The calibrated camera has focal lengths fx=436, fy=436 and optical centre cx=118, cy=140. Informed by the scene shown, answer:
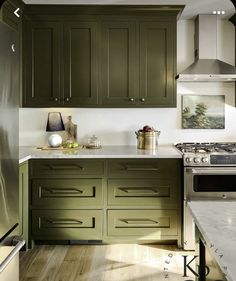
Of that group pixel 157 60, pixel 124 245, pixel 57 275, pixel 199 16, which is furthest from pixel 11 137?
pixel 199 16

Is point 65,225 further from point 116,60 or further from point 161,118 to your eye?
point 116,60

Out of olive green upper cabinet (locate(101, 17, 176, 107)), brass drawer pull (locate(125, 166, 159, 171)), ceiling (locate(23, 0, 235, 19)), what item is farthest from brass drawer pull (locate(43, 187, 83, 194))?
ceiling (locate(23, 0, 235, 19))

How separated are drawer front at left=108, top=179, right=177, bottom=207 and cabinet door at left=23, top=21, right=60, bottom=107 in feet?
3.69

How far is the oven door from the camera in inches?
155

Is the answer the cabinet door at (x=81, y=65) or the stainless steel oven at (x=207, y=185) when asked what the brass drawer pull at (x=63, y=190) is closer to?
the cabinet door at (x=81, y=65)

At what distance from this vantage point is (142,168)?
4.07 meters

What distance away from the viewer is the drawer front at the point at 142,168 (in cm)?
405

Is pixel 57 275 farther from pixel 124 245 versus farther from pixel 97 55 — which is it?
pixel 97 55

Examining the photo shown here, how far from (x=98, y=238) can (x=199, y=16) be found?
2508 millimetres

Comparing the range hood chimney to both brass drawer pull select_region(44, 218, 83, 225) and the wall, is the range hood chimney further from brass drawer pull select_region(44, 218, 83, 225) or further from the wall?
brass drawer pull select_region(44, 218, 83, 225)

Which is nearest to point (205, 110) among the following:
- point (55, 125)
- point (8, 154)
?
point (55, 125)

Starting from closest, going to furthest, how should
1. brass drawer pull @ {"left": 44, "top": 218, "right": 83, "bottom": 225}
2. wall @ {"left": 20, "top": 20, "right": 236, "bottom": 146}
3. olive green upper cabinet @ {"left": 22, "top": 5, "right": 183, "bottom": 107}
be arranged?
brass drawer pull @ {"left": 44, "top": 218, "right": 83, "bottom": 225} < olive green upper cabinet @ {"left": 22, "top": 5, "right": 183, "bottom": 107} < wall @ {"left": 20, "top": 20, "right": 236, "bottom": 146}

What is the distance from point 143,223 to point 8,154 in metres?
2.41

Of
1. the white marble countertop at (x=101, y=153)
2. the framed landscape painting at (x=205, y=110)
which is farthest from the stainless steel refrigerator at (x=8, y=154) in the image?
the framed landscape painting at (x=205, y=110)
